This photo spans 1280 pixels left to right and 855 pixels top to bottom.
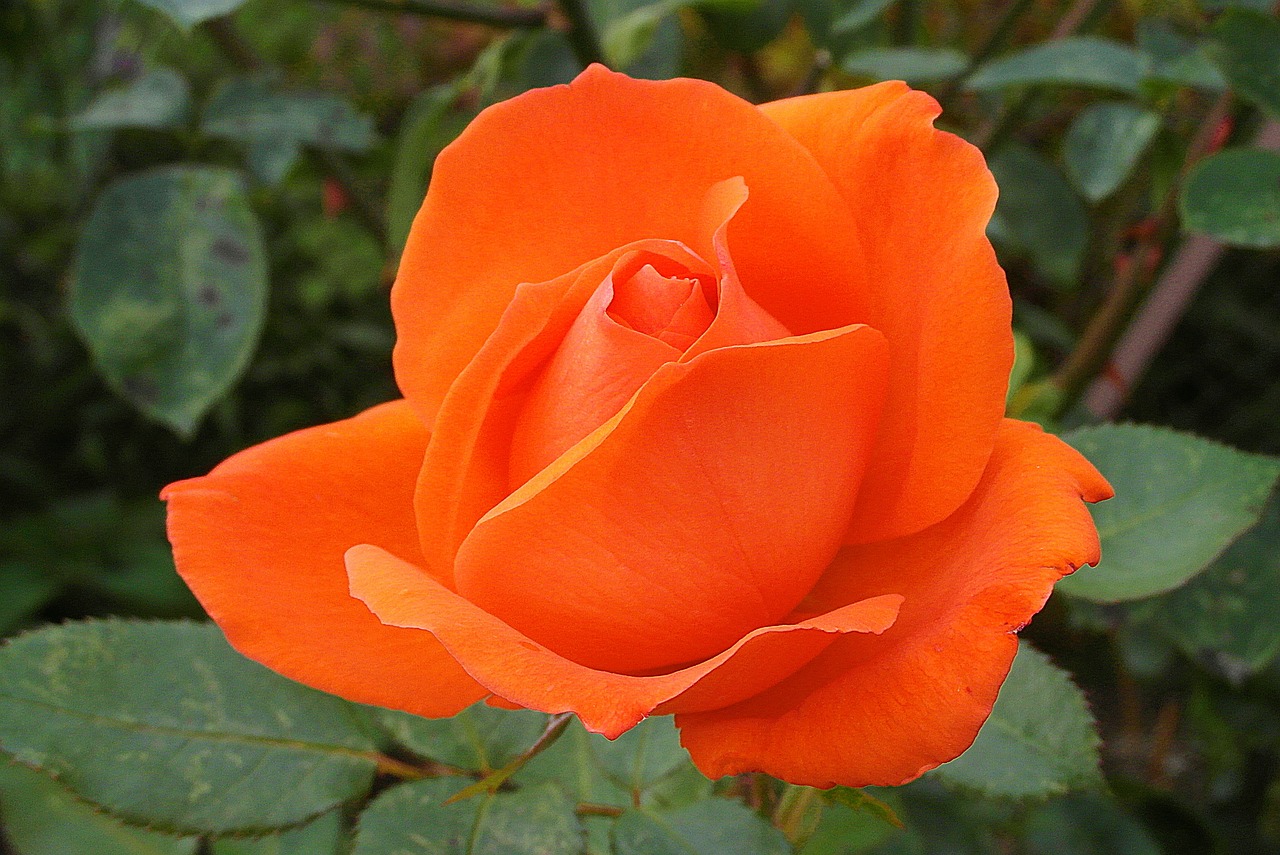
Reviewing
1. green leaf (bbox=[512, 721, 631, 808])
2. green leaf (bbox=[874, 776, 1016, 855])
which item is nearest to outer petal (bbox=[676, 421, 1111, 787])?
green leaf (bbox=[512, 721, 631, 808])

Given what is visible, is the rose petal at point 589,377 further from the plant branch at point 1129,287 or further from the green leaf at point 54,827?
the plant branch at point 1129,287

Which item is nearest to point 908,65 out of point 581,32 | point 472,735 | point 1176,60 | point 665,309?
point 1176,60

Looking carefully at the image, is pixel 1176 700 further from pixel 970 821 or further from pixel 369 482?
pixel 369 482

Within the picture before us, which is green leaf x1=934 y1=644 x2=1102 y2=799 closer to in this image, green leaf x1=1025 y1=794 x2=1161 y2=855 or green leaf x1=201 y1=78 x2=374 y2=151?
green leaf x1=1025 y1=794 x2=1161 y2=855

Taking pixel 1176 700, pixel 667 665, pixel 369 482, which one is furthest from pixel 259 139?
pixel 1176 700

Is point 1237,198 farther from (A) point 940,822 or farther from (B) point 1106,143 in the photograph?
(A) point 940,822

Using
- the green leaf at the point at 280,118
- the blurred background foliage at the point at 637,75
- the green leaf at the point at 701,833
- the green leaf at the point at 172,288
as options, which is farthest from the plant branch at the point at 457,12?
the green leaf at the point at 701,833
